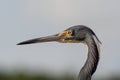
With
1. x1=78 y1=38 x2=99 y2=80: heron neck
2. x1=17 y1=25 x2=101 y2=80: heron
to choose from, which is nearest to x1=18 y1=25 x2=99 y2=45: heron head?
x1=17 y1=25 x2=101 y2=80: heron

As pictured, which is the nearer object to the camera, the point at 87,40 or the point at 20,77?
the point at 87,40

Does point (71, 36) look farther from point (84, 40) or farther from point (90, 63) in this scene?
point (90, 63)

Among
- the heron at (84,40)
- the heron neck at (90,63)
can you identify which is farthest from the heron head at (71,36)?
the heron neck at (90,63)

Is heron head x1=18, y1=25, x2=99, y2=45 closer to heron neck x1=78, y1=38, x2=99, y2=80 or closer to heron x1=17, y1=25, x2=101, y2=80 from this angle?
heron x1=17, y1=25, x2=101, y2=80

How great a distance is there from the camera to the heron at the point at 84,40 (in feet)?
40.9

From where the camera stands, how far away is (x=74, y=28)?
13.0m

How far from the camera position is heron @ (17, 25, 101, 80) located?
491 inches

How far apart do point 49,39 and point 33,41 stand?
0.29 meters

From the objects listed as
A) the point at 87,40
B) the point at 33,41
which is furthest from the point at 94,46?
the point at 33,41

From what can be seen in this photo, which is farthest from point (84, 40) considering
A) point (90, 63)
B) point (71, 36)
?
point (90, 63)

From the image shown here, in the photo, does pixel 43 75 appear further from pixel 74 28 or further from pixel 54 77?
pixel 74 28

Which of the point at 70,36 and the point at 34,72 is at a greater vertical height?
the point at 70,36

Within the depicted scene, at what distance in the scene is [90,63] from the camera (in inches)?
491

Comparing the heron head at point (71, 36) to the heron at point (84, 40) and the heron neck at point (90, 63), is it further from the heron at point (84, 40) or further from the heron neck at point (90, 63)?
the heron neck at point (90, 63)
